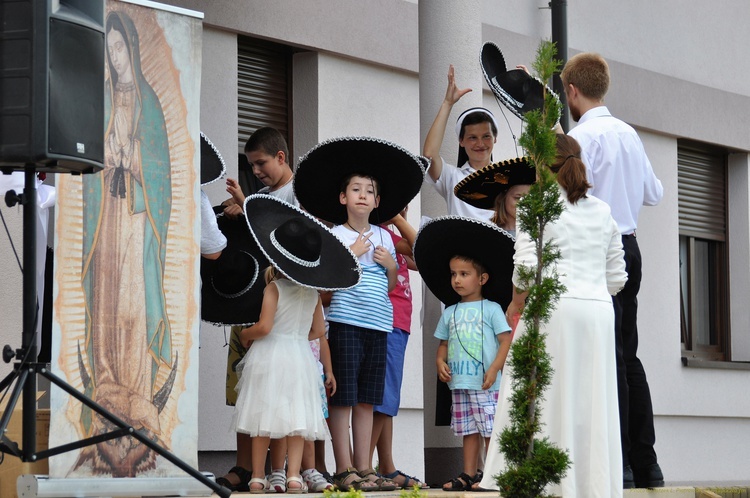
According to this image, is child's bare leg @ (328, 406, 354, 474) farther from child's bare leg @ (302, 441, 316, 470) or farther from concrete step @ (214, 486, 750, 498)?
concrete step @ (214, 486, 750, 498)

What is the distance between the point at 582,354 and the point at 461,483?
119 cm

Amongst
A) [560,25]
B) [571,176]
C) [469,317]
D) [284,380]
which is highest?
[560,25]

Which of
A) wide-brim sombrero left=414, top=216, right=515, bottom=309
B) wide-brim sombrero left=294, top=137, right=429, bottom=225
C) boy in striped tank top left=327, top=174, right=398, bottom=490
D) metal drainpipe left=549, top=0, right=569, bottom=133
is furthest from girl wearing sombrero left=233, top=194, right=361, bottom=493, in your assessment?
metal drainpipe left=549, top=0, right=569, bottom=133

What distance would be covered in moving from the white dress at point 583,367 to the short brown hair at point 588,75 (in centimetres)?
121

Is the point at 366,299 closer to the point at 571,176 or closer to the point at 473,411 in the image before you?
the point at 473,411

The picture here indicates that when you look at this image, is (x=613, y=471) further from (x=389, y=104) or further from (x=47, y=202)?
(x=389, y=104)

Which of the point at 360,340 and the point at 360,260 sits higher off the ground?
the point at 360,260


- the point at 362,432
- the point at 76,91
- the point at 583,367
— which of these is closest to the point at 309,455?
the point at 362,432

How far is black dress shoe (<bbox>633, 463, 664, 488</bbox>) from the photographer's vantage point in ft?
21.5

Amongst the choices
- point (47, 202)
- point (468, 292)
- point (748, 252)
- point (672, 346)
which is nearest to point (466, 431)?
point (468, 292)

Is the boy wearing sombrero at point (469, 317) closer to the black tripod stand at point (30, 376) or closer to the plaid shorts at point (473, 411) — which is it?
the plaid shorts at point (473, 411)

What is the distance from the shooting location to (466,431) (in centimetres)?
652

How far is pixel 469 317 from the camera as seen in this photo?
6.64m

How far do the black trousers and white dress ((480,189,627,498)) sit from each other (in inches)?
30.4
